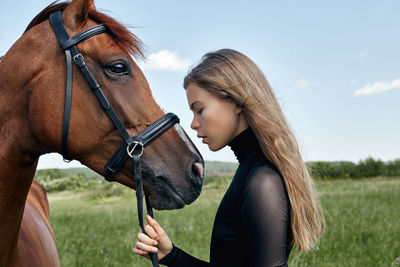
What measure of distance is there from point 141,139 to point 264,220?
785mm

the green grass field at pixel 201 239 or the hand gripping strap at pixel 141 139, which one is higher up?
the hand gripping strap at pixel 141 139

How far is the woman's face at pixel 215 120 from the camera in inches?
74.1

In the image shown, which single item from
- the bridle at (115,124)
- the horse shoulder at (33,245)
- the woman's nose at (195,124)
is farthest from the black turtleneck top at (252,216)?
the horse shoulder at (33,245)

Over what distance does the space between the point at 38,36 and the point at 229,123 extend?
114 centimetres

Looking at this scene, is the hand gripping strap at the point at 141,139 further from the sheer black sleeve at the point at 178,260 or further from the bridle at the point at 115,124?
the sheer black sleeve at the point at 178,260

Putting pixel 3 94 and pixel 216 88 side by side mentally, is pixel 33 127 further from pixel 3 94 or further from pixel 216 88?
pixel 216 88

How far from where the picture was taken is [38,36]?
2156mm

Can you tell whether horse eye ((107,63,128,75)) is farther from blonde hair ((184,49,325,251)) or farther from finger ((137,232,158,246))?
finger ((137,232,158,246))

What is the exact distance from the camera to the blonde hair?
179cm

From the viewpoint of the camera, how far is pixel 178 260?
2111mm

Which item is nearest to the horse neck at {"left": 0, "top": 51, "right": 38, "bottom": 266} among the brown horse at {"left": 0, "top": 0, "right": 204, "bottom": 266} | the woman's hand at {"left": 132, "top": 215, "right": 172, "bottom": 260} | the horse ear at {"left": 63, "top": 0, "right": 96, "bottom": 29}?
the brown horse at {"left": 0, "top": 0, "right": 204, "bottom": 266}

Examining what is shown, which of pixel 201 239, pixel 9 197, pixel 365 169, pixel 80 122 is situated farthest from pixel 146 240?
pixel 365 169

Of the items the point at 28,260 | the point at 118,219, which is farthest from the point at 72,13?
the point at 118,219

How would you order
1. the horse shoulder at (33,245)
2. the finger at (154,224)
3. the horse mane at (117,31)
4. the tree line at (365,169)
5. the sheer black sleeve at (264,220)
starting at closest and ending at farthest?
the sheer black sleeve at (264,220) → the finger at (154,224) → the horse mane at (117,31) → the horse shoulder at (33,245) → the tree line at (365,169)
